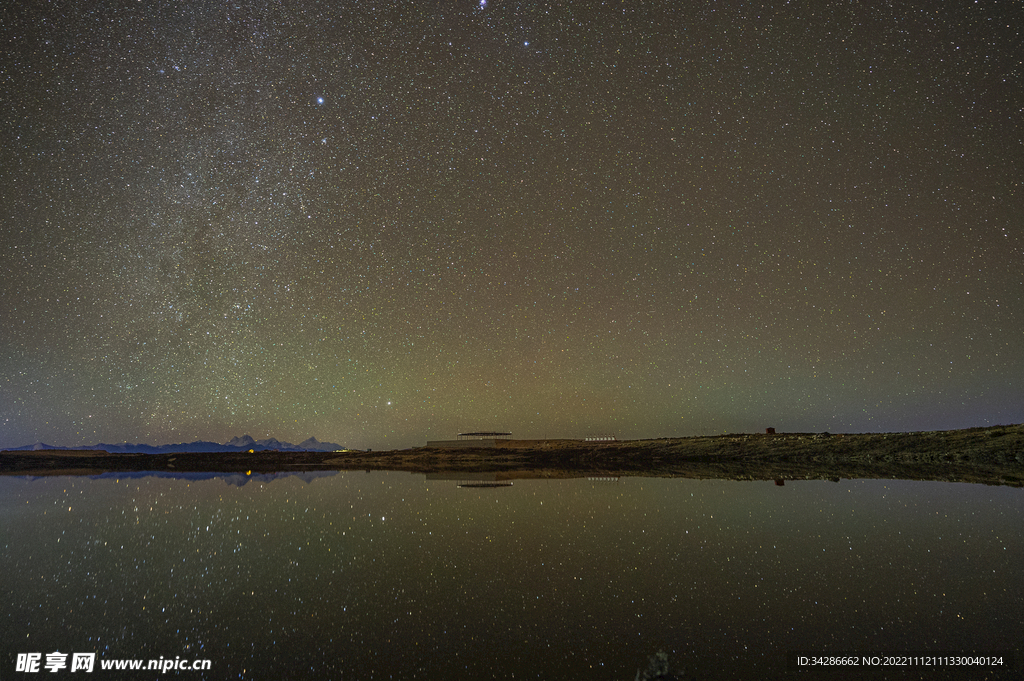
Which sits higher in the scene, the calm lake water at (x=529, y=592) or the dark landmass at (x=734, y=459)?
the calm lake water at (x=529, y=592)

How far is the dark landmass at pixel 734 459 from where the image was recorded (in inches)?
1160

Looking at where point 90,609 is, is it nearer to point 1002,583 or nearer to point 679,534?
point 679,534

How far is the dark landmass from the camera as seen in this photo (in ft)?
96.6

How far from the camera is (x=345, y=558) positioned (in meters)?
9.92

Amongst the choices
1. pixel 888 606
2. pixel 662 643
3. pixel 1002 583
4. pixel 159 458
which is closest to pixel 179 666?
pixel 662 643

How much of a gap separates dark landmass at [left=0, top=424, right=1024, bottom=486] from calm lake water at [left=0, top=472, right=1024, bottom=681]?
49.1 ft

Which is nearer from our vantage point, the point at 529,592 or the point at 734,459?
the point at 529,592

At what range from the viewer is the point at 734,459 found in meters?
50.7

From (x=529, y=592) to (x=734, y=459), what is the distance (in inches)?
1916

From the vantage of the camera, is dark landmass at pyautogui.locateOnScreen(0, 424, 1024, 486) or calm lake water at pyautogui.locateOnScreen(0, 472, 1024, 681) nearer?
calm lake water at pyautogui.locateOnScreen(0, 472, 1024, 681)

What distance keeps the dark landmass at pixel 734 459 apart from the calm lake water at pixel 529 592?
14971mm

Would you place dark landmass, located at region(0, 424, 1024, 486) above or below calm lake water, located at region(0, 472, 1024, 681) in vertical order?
below

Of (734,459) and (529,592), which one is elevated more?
(529,592)

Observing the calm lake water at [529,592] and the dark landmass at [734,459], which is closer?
the calm lake water at [529,592]
